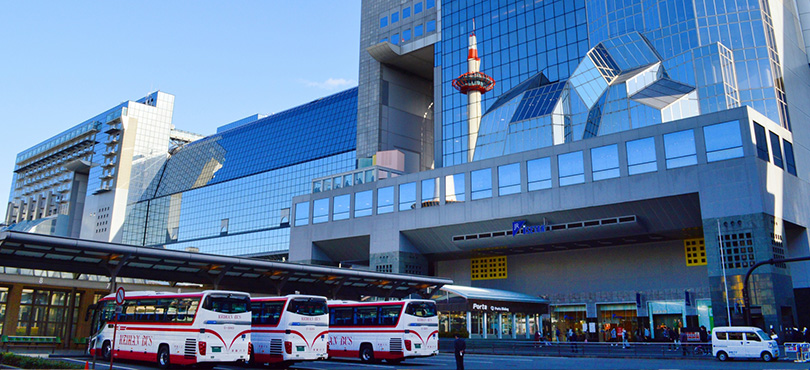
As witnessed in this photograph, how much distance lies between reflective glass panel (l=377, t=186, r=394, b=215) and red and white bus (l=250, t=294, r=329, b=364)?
1537 inches

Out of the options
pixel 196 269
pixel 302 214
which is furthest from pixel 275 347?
pixel 302 214

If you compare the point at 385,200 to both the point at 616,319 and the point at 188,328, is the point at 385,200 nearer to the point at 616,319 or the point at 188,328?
the point at 616,319

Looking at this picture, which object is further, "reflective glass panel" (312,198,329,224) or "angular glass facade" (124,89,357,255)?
"angular glass facade" (124,89,357,255)

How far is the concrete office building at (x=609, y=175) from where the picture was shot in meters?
45.3

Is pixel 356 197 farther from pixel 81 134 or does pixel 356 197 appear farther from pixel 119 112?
pixel 81 134

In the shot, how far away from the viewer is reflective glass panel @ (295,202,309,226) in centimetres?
7450

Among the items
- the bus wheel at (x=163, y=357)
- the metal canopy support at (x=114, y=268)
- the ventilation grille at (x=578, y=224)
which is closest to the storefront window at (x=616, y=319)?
the ventilation grille at (x=578, y=224)

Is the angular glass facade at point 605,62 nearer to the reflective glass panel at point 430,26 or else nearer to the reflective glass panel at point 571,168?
the reflective glass panel at point 430,26

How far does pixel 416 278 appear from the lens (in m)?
46.0

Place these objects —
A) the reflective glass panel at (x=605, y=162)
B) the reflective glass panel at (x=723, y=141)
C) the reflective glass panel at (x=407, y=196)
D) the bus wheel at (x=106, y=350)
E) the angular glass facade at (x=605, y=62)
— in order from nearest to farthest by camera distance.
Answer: the bus wheel at (x=106, y=350) < the reflective glass panel at (x=723, y=141) < the reflective glass panel at (x=605, y=162) < the angular glass facade at (x=605, y=62) < the reflective glass panel at (x=407, y=196)

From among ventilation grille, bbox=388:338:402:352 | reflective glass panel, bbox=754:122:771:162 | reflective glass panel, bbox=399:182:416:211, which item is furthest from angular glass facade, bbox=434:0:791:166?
ventilation grille, bbox=388:338:402:352

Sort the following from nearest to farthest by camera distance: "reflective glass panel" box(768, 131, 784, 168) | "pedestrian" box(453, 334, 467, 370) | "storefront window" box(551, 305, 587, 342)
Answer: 1. "pedestrian" box(453, 334, 467, 370)
2. "reflective glass panel" box(768, 131, 784, 168)
3. "storefront window" box(551, 305, 587, 342)

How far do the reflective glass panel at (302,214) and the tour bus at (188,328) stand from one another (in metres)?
48.2

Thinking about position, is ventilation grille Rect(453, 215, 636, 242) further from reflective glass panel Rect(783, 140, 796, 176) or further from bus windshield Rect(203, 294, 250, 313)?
bus windshield Rect(203, 294, 250, 313)
